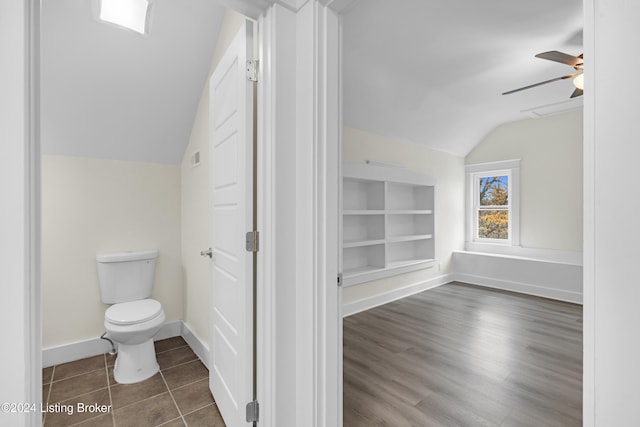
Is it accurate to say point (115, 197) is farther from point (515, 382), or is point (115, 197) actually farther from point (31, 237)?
point (515, 382)

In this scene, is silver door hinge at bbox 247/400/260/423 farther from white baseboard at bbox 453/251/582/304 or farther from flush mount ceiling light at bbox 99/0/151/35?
white baseboard at bbox 453/251/582/304

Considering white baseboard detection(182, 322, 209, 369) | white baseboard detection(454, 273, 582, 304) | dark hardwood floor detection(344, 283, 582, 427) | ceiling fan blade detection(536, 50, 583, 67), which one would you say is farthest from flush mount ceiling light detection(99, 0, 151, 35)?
white baseboard detection(454, 273, 582, 304)

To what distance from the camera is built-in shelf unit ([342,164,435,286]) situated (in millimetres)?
3560

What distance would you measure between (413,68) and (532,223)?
323 cm

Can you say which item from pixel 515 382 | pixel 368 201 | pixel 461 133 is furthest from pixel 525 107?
pixel 515 382

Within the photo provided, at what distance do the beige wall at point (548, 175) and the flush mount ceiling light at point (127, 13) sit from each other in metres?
5.04

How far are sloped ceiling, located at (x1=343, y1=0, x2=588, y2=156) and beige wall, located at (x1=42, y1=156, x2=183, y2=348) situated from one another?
2046 mm

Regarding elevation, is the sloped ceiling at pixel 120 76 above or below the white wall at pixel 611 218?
above

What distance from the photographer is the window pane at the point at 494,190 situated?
4.89m

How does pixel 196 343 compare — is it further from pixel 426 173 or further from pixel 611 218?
pixel 426 173

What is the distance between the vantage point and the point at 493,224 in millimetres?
5020

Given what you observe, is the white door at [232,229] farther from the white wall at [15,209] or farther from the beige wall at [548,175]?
the beige wall at [548,175]

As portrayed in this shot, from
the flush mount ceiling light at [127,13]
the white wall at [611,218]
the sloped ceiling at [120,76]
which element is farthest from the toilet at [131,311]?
the white wall at [611,218]

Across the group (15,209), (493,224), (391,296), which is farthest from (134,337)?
(493,224)
